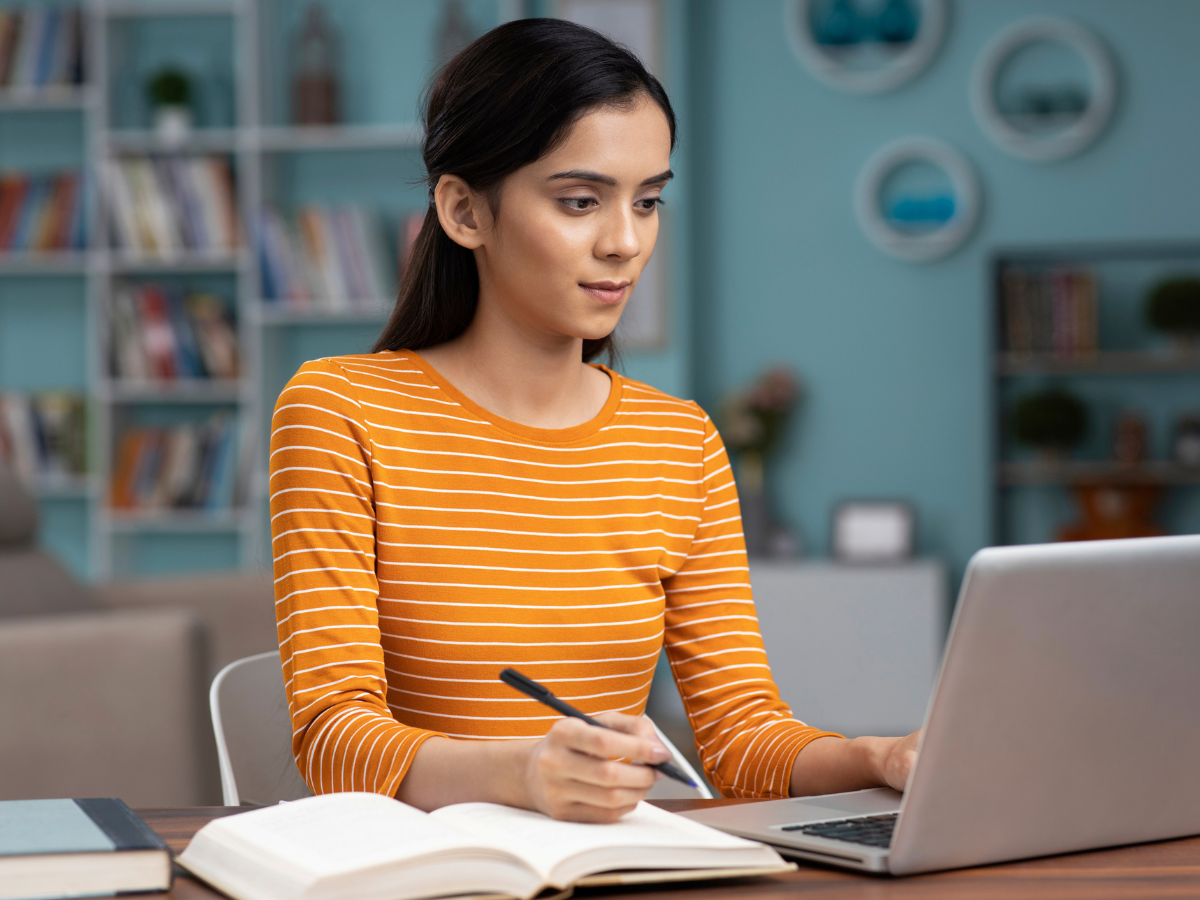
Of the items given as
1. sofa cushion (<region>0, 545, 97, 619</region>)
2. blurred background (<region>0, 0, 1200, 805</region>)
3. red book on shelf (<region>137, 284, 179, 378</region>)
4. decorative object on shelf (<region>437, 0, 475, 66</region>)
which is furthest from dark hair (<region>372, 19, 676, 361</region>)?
red book on shelf (<region>137, 284, 179, 378</region>)

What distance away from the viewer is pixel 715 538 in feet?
4.58

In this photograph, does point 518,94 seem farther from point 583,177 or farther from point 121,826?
point 121,826

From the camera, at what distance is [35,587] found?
8.37 ft

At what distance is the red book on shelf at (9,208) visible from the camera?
13.7ft

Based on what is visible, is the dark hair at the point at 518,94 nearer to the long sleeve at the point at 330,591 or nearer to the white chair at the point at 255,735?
the long sleeve at the point at 330,591

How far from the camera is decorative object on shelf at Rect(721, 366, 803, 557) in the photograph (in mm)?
4273

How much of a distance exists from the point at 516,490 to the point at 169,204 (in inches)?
126

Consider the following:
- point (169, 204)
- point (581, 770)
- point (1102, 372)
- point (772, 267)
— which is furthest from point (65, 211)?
point (581, 770)

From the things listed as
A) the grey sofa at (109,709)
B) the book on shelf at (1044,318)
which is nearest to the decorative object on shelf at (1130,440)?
the book on shelf at (1044,318)

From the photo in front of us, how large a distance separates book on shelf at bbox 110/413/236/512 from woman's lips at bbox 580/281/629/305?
315 cm

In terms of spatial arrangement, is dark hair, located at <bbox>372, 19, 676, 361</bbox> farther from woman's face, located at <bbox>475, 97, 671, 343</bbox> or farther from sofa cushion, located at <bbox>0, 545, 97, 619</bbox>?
sofa cushion, located at <bbox>0, 545, 97, 619</bbox>

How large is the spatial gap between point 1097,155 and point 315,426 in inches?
145

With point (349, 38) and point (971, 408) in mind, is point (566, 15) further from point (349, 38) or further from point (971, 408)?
point (971, 408)

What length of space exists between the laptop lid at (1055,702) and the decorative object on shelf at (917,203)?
363 centimetres
